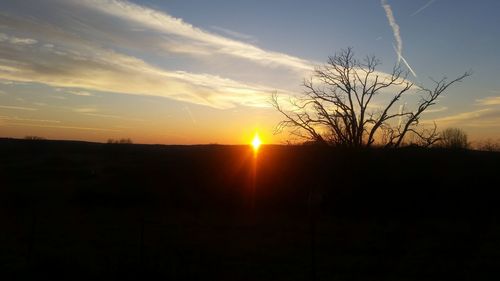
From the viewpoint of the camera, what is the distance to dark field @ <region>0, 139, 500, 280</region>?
12.4m

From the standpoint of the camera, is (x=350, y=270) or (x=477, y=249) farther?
(x=477, y=249)

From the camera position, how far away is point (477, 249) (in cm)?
1580

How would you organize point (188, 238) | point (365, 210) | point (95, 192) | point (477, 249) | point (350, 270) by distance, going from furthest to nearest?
point (95, 192) → point (365, 210) → point (188, 238) → point (477, 249) → point (350, 270)

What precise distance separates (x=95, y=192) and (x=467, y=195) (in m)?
23.8

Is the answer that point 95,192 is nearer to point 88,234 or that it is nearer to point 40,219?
point 40,219

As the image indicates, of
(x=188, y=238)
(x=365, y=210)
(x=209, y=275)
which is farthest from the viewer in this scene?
(x=365, y=210)

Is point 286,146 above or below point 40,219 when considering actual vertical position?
above

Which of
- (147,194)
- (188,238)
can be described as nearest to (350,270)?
(188,238)

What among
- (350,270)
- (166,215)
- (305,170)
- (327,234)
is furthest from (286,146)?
(350,270)

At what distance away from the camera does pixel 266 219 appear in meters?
25.2

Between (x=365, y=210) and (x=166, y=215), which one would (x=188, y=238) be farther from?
(x=365, y=210)

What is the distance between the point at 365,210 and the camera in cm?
2862

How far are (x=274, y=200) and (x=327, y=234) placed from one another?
1155 cm

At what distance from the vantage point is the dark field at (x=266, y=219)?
12391mm
